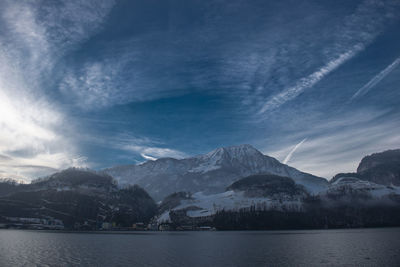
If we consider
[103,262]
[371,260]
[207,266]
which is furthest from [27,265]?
[371,260]

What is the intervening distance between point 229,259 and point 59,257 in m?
66.6

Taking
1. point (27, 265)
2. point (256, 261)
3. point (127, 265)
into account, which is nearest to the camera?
point (27, 265)

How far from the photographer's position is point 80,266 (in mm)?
97750

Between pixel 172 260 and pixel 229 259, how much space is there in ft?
73.1

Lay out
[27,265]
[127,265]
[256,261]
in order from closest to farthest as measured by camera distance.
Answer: [27,265], [127,265], [256,261]

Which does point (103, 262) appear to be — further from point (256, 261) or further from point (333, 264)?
point (333, 264)

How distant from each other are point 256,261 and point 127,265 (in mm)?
46694

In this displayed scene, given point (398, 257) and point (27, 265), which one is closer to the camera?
point (27, 265)

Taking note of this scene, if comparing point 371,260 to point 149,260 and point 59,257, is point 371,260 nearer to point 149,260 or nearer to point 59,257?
point 149,260

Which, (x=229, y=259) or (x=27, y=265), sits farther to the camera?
(x=229, y=259)

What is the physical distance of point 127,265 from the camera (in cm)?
10250

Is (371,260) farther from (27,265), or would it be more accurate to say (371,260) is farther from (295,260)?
(27,265)

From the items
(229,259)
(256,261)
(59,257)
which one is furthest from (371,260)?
(59,257)

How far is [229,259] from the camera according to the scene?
117m
